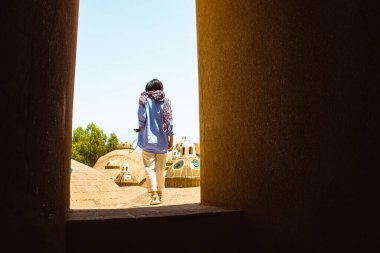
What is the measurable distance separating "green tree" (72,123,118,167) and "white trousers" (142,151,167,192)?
33.3 metres

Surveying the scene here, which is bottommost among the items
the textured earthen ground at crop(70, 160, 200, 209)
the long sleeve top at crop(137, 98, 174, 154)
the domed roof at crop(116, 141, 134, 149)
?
the textured earthen ground at crop(70, 160, 200, 209)

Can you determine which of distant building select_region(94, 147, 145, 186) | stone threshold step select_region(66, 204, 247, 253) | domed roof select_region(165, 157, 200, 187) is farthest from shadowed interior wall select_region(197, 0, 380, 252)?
distant building select_region(94, 147, 145, 186)

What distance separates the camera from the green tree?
3634 centimetres

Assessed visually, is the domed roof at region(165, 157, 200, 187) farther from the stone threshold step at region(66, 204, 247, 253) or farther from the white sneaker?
the stone threshold step at region(66, 204, 247, 253)

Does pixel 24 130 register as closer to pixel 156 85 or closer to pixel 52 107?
pixel 52 107

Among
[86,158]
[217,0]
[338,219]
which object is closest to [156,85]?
[217,0]

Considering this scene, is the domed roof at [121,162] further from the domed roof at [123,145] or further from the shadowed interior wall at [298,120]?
the shadowed interior wall at [298,120]

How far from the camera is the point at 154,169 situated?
4.50 metres

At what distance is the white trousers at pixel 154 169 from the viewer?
440 centimetres

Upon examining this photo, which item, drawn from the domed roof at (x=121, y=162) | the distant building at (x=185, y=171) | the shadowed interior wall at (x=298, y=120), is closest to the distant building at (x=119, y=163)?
the domed roof at (x=121, y=162)

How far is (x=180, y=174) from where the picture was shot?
17328 mm

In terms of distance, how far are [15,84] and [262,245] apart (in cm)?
175

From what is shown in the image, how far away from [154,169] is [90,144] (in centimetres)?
3483

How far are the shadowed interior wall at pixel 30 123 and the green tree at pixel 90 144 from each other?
36.2 metres
